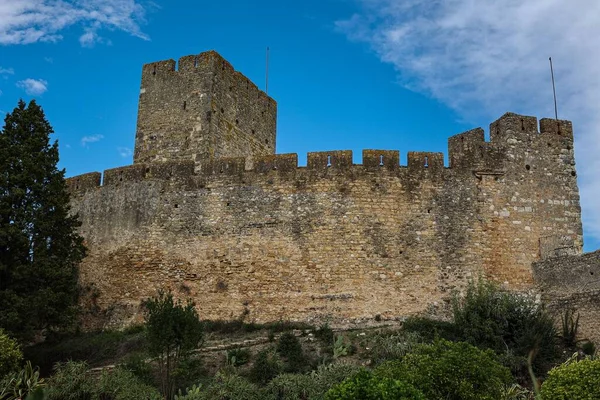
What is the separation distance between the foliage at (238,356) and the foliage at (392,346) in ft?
9.60

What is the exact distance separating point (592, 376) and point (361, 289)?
7776 millimetres


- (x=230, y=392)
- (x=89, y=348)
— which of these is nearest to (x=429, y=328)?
(x=230, y=392)

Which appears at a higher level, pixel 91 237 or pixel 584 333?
pixel 91 237

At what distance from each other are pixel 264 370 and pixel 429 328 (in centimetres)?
436

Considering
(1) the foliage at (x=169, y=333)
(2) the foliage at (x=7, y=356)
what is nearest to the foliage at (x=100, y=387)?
(1) the foliage at (x=169, y=333)

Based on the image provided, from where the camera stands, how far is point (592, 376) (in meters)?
10.5

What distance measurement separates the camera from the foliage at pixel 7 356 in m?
14.1

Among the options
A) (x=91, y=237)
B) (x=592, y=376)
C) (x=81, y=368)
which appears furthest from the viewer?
(x=91, y=237)

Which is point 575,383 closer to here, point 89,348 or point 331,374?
point 331,374

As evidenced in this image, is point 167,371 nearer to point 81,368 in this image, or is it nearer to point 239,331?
point 81,368

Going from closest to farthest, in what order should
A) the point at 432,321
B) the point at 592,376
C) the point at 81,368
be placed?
the point at 592,376
the point at 81,368
the point at 432,321

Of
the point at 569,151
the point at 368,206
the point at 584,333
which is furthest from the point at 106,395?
the point at 569,151

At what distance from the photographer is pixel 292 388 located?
12789mm

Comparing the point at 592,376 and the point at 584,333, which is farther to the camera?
the point at 584,333
